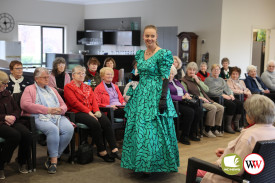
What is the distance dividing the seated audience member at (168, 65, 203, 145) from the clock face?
25.6ft

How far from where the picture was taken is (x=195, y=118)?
5.53 meters

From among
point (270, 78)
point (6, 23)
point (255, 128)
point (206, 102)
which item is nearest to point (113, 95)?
point (206, 102)

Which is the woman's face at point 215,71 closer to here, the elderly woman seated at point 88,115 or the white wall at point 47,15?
the elderly woman seated at point 88,115

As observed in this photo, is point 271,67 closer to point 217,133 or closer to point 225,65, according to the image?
point 225,65

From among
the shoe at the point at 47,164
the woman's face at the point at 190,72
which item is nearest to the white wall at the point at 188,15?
the woman's face at the point at 190,72

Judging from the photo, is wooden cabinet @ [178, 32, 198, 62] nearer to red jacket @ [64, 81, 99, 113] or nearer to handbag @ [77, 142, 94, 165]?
red jacket @ [64, 81, 99, 113]

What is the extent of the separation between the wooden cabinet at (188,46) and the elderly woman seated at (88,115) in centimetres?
574

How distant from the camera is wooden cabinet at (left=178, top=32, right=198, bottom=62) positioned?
977 cm

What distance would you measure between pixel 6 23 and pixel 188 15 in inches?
221

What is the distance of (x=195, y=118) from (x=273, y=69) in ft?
8.53

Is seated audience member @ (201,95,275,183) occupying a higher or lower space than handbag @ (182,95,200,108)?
higher

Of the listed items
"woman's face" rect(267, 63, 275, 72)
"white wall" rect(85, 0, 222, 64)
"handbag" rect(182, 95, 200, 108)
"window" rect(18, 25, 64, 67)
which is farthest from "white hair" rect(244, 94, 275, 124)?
A: "window" rect(18, 25, 64, 67)

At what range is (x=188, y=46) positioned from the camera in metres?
9.84

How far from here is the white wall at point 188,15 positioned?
31.2 ft
